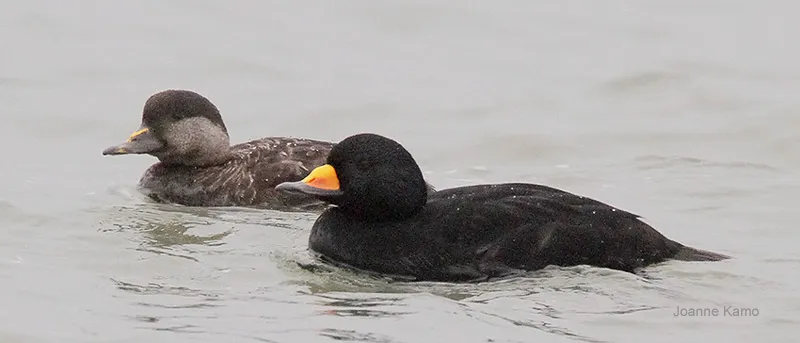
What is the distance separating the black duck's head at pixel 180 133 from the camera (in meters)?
12.8

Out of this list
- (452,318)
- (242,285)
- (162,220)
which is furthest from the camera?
(162,220)

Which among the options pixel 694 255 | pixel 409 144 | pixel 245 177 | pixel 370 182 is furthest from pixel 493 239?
pixel 409 144

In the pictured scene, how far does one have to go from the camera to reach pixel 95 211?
12070 millimetres

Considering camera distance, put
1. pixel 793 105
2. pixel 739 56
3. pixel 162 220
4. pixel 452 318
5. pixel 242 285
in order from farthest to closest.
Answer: pixel 739 56, pixel 793 105, pixel 162 220, pixel 242 285, pixel 452 318

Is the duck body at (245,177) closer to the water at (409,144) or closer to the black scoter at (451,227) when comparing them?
the water at (409,144)

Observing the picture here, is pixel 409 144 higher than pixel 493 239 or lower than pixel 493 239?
higher

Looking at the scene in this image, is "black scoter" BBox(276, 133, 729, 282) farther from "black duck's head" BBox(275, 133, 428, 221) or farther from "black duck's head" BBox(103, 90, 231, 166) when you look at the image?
"black duck's head" BBox(103, 90, 231, 166)

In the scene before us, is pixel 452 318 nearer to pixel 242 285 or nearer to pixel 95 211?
pixel 242 285

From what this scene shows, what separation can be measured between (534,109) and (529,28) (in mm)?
2699

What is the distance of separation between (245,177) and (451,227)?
326 centimetres

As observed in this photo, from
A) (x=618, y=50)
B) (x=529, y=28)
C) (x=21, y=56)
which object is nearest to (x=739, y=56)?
(x=618, y=50)

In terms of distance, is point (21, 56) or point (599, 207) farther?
point (21, 56)

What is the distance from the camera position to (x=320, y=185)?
10.1m

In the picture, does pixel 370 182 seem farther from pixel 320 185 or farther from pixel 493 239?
pixel 493 239
